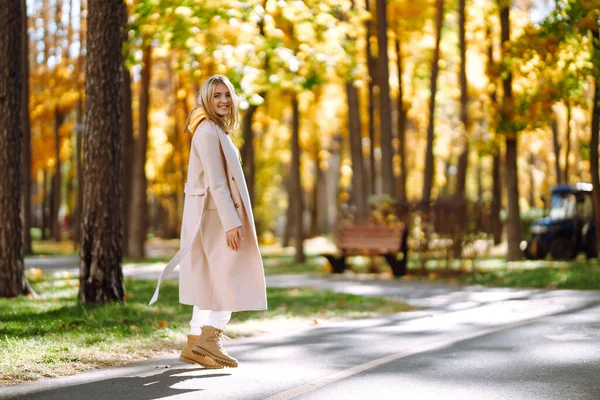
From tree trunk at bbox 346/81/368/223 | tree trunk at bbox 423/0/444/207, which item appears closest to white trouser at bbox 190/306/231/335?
tree trunk at bbox 423/0/444/207

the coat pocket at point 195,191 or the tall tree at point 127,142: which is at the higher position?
the tall tree at point 127,142

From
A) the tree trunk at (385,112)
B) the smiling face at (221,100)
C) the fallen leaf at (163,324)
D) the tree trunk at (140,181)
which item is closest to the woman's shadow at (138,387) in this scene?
the smiling face at (221,100)

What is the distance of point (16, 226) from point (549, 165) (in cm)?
3659

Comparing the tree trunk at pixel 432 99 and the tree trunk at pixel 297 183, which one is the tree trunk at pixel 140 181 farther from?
the tree trunk at pixel 432 99

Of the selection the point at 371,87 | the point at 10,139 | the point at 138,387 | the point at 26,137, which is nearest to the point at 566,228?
the point at 371,87

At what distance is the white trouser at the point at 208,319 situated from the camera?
24.3 ft

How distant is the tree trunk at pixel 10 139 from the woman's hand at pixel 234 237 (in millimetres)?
6710

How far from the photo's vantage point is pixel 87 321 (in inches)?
400

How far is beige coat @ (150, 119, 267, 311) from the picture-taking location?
721 centimetres

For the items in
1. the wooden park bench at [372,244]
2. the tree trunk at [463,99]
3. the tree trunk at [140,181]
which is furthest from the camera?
the tree trunk at [463,99]

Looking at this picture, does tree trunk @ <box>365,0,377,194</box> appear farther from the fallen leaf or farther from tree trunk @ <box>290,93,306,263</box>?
the fallen leaf

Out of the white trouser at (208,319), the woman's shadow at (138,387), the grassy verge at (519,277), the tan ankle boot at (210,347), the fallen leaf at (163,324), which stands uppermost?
the white trouser at (208,319)

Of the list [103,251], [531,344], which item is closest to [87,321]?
[103,251]

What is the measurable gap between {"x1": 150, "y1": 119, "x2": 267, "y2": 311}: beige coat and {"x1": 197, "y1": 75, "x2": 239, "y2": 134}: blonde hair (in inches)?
2.8
